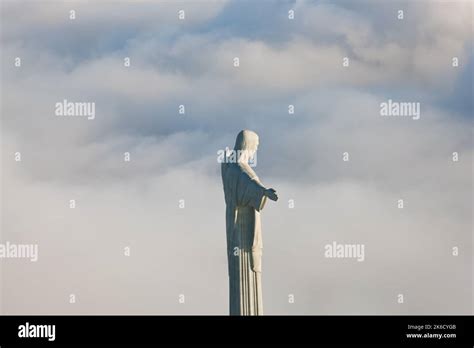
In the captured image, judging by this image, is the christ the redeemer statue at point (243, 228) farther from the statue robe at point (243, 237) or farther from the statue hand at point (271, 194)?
the statue hand at point (271, 194)

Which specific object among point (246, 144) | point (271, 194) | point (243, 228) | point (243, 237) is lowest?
point (243, 237)

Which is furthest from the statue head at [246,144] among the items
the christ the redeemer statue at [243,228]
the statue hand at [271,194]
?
the statue hand at [271,194]

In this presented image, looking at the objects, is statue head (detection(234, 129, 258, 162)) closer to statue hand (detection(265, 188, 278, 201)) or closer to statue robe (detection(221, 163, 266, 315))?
statue robe (detection(221, 163, 266, 315))

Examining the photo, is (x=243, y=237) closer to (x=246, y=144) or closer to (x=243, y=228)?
(x=243, y=228)

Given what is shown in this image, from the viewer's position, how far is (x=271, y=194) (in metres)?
25.1

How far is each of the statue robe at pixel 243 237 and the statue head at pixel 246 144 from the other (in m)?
0.25

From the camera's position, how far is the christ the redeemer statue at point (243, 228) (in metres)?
25.9

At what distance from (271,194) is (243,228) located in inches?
60.7

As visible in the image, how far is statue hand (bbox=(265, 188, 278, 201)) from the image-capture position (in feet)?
81.9

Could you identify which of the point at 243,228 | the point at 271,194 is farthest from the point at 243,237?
the point at 271,194
